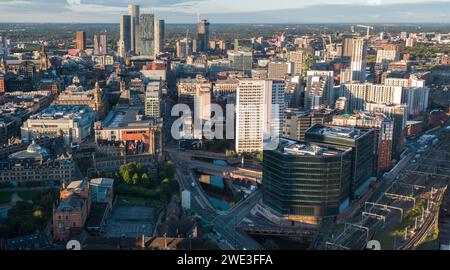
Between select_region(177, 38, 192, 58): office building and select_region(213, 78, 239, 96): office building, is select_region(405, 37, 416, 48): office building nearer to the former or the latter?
select_region(177, 38, 192, 58): office building

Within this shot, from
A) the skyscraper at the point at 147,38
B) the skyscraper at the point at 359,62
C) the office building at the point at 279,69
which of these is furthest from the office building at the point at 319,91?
the skyscraper at the point at 147,38

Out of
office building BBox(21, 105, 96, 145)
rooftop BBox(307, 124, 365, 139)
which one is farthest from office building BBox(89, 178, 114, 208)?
office building BBox(21, 105, 96, 145)

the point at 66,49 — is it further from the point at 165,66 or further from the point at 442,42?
the point at 442,42

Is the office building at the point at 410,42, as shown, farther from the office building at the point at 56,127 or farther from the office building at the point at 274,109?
the office building at the point at 56,127

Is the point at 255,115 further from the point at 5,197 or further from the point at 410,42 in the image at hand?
the point at 410,42

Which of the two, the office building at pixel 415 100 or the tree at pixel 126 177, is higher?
the office building at pixel 415 100
